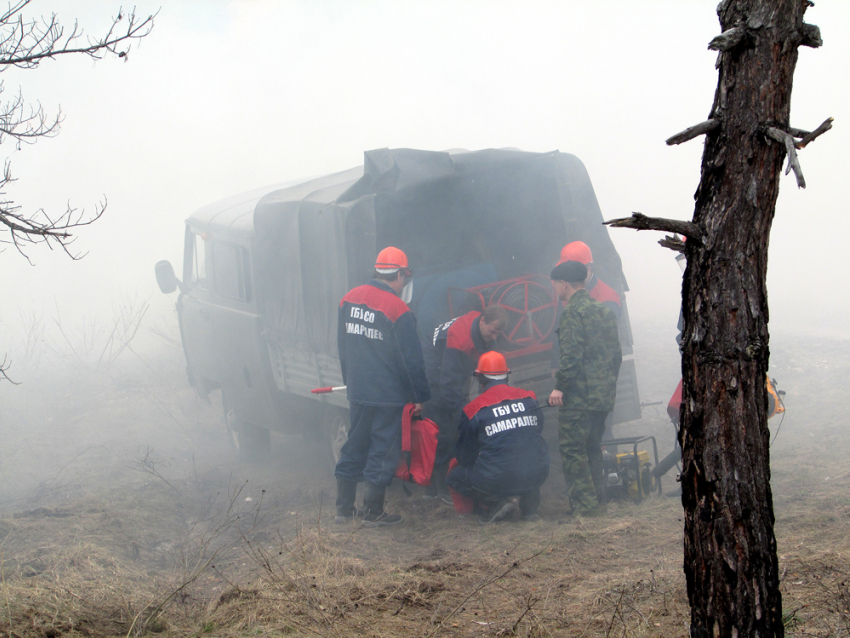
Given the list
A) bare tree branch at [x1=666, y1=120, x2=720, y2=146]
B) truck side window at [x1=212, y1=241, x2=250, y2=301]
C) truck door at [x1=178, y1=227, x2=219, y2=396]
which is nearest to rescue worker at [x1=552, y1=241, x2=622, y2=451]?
truck side window at [x1=212, y1=241, x2=250, y2=301]

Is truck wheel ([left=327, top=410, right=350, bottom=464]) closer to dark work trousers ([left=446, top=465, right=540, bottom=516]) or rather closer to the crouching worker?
dark work trousers ([left=446, top=465, right=540, bottom=516])

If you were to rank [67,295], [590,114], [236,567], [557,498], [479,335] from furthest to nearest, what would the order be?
1. [590,114]
2. [67,295]
3. [557,498]
4. [479,335]
5. [236,567]

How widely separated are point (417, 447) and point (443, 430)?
427mm

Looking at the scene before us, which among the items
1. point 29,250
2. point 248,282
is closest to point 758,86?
point 248,282

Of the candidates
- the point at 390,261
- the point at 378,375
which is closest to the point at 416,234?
the point at 390,261

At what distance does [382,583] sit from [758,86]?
108 inches

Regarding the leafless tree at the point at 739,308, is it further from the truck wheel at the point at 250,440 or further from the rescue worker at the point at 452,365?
the truck wheel at the point at 250,440

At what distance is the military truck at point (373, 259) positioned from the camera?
548cm

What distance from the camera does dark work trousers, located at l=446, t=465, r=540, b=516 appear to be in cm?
473

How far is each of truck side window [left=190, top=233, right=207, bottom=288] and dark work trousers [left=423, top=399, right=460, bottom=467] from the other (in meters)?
3.47

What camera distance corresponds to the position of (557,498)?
531cm

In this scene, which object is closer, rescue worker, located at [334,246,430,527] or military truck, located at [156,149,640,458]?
rescue worker, located at [334,246,430,527]

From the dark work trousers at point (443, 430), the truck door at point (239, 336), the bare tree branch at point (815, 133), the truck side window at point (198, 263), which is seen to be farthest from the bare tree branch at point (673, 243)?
the truck side window at point (198, 263)

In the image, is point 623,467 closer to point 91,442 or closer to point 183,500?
point 183,500
